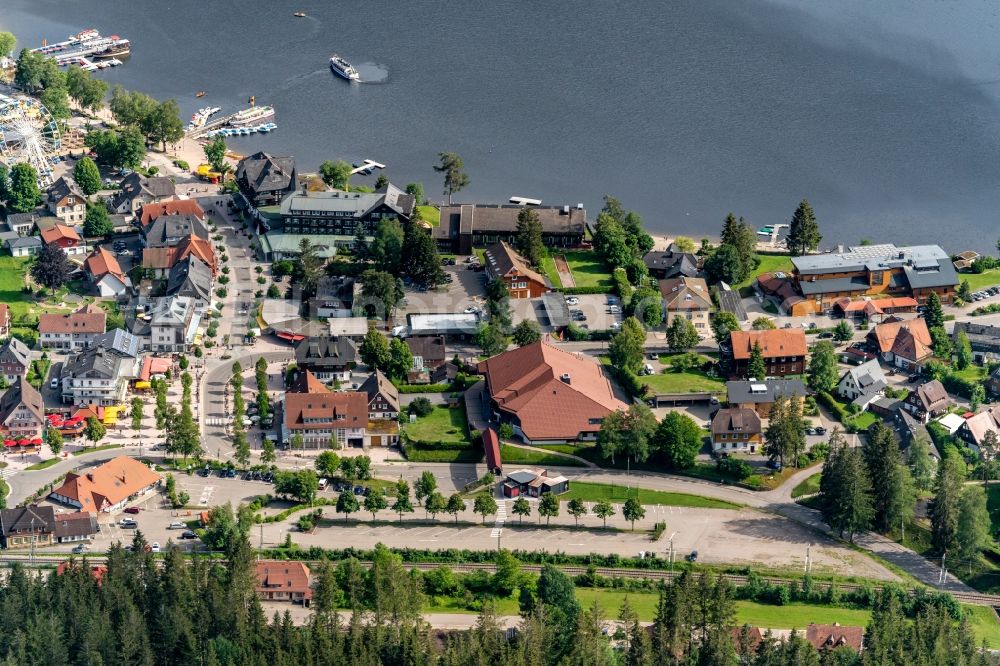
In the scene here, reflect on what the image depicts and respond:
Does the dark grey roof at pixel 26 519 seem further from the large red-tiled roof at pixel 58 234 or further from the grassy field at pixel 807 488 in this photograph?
the grassy field at pixel 807 488

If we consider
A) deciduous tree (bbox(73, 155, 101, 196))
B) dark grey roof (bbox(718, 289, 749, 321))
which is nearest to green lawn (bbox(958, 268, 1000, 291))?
dark grey roof (bbox(718, 289, 749, 321))

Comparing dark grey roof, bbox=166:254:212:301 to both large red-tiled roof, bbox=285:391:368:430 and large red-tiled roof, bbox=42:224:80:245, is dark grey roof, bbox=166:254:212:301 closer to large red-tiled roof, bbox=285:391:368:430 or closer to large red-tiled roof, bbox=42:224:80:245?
large red-tiled roof, bbox=42:224:80:245

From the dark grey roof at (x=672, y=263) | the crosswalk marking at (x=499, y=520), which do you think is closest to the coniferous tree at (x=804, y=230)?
the dark grey roof at (x=672, y=263)

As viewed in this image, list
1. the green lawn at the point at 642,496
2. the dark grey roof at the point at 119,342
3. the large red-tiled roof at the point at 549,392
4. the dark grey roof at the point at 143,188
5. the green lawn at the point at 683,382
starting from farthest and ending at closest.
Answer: the dark grey roof at the point at 143,188, the dark grey roof at the point at 119,342, the green lawn at the point at 683,382, the large red-tiled roof at the point at 549,392, the green lawn at the point at 642,496

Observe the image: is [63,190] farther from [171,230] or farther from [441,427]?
Result: [441,427]

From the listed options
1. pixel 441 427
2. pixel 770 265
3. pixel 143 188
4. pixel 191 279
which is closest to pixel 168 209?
pixel 143 188

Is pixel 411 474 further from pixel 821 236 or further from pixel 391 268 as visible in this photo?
pixel 821 236
